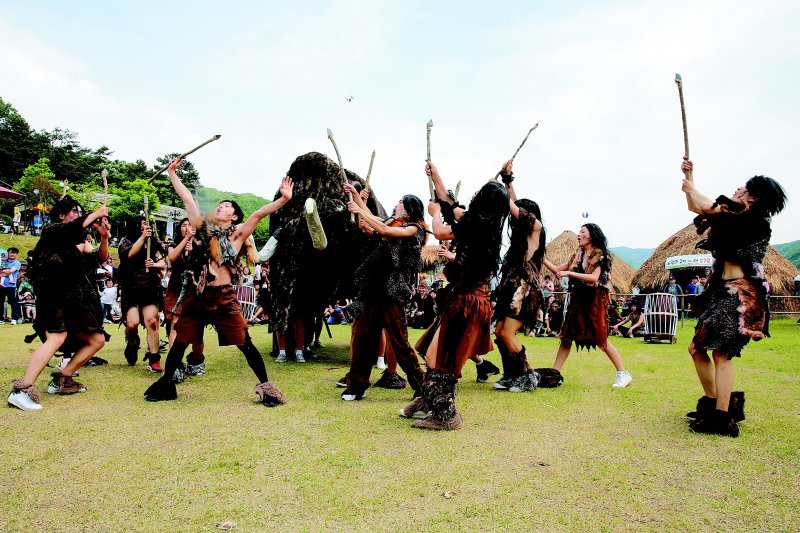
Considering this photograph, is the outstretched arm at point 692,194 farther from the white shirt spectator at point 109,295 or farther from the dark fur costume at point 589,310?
the white shirt spectator at point 109,295

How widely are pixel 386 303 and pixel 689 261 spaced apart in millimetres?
20648

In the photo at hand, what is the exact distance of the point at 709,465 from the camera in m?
3.48

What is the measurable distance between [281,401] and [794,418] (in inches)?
171

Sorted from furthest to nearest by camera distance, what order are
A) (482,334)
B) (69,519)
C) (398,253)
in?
(398,253), (482,334), (69,519)

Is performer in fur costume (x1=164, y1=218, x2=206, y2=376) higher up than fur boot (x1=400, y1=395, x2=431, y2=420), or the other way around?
performer in fur costume (x1=164, y1=218, x2=206, y2=376)

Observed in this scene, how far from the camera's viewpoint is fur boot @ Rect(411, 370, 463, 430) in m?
4.27

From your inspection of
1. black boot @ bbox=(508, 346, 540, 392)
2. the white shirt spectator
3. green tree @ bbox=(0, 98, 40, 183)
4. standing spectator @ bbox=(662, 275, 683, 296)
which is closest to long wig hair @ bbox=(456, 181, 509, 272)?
black boot @ bbox=(508, 346, 540, 392)

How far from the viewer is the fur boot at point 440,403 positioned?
4266mm

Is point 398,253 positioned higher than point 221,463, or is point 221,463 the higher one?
point 398,253

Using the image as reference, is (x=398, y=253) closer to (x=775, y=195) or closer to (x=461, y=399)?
(x=461, y=399)

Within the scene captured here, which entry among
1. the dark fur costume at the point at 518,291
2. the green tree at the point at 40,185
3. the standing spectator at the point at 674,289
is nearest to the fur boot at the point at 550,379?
the dark fur costume at the point at 518,291

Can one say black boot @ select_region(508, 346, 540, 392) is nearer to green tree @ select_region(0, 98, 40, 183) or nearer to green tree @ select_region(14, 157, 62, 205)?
green tree @ select_region(14, 157, 62, 205)

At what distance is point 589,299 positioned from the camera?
6.07 meters

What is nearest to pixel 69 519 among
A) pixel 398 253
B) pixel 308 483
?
pixel 308 483
